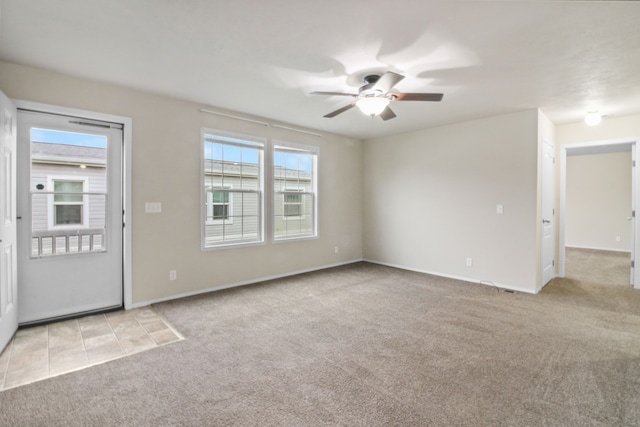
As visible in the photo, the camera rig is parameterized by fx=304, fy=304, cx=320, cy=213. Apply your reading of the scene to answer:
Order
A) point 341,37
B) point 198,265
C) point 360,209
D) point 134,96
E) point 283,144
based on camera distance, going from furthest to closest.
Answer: point 360,209, point 283,144, point 198,265, point 134,96, point 341,37

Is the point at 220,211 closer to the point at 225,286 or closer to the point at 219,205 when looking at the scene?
the point at 219,205

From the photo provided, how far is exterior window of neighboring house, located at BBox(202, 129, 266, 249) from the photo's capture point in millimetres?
4223

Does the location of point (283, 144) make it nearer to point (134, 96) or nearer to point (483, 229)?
point (134, 96)

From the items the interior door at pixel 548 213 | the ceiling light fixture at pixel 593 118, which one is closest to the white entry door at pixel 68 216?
the interior door at pixel 548 213

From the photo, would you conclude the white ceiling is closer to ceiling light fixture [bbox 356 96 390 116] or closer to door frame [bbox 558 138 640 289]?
ceiling light fixture [bbox 356 96 390 116]

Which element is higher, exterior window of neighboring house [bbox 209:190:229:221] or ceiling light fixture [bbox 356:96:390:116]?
ceiling light fixture [bbox 356:96:390:116]

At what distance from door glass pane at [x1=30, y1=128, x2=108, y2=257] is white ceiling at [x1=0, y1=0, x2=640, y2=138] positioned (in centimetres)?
75

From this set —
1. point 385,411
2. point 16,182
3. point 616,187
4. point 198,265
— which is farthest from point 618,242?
point 16,182

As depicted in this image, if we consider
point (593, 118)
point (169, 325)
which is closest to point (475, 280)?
point (593, 118)

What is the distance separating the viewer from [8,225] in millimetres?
2639

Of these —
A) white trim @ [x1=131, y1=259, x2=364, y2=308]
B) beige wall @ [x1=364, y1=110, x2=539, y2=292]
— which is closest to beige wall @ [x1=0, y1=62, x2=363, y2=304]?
white trim @ [x1=131, y1=259, x2=364, y2=308]

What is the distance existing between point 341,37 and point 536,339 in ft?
10.3

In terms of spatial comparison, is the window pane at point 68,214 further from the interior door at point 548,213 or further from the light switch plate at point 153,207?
the interior door at point 548,213

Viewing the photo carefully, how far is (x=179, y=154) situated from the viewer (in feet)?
12.8
